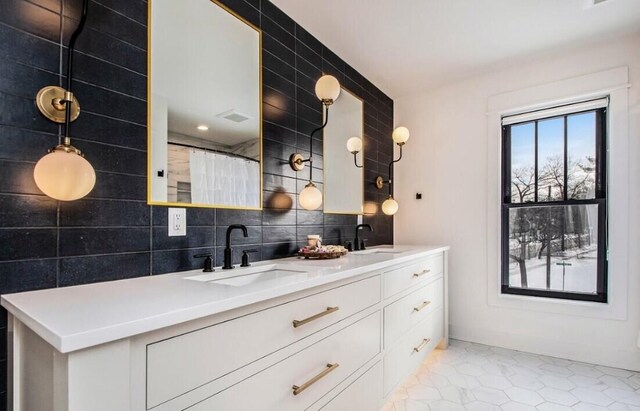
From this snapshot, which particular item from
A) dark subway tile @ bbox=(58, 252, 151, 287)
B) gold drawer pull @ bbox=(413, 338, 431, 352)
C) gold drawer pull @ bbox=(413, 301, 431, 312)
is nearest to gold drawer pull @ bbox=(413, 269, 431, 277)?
gold drawer pull @ bbox=(413, 301, 431, 312)

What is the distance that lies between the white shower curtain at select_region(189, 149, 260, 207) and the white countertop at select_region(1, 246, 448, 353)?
42 centimetres

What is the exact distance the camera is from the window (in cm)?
254

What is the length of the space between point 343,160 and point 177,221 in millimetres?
1515

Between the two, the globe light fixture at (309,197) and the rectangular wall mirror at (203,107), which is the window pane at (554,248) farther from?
the rectangular wall mirror at (203,107)

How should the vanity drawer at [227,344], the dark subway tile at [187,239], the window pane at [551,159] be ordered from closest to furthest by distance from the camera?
the vanity drawer at [227,344]
the dark subway tile at [187,239]
the window pane at [551,159]

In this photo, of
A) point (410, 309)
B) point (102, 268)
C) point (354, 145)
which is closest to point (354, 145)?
point (354, 145)

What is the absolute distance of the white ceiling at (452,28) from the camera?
6.66ft

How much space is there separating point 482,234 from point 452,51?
1538 mm

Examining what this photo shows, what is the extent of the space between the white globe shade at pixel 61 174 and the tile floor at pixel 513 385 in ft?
6.11

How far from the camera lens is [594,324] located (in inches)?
98.0

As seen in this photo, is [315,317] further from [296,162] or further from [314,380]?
[296,162]

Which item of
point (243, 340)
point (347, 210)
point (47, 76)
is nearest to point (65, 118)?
point (47, 76)

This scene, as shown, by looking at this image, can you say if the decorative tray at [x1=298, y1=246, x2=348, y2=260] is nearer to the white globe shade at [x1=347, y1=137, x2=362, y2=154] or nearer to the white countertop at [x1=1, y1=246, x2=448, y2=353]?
the white countertop at [x1=1, y1=246, x2=448, y2=353]

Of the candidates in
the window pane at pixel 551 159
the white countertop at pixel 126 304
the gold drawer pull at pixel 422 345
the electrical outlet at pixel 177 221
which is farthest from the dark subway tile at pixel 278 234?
the window pane at pixel 551 159
